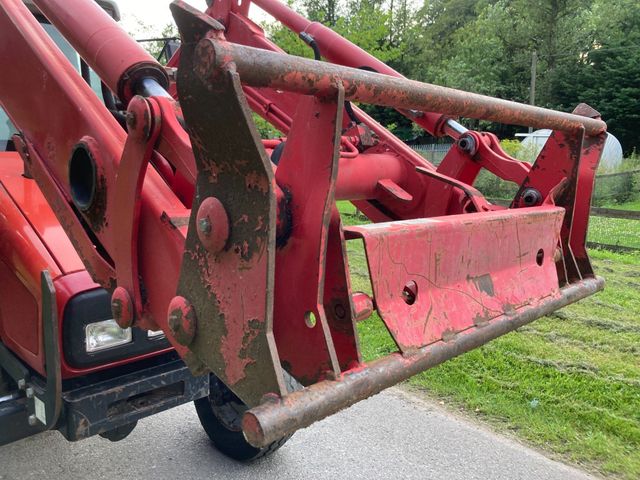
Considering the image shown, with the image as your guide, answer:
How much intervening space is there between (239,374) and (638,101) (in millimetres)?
39449

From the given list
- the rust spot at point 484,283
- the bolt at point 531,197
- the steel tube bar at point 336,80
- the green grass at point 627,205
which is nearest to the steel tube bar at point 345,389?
the rust spot at point 484,283

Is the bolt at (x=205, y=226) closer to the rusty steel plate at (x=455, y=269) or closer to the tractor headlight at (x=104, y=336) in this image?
the rusty steel plate at (x=455, y=269)

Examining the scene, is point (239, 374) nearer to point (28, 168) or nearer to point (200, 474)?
point (28, 168)

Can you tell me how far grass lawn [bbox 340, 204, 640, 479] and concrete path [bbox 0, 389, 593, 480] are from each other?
0.79ft

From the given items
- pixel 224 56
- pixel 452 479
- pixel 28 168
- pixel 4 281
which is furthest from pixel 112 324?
pixel 452 479

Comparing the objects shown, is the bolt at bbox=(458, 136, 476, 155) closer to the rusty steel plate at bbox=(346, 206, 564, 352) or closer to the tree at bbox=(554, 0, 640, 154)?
the rusty steel plate at bbox=(346, 206, 564, 352)

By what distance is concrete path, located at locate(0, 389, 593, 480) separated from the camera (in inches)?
134

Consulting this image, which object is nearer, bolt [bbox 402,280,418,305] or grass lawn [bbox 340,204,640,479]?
bolt [bbox 402,280,418,305]

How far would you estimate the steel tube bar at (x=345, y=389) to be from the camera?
140 centimetres

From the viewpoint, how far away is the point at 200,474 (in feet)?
11.3

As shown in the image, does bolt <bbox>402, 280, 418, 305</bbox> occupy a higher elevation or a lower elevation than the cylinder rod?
lower

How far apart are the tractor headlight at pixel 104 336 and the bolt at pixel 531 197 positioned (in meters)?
1.98

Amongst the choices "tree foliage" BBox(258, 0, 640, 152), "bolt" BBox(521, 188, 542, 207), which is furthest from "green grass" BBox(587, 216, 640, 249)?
"tree foliage" BBox(258, 0, 640, 152)

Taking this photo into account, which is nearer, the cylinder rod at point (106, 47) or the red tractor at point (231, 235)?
the red tractor at point (231, 235)
